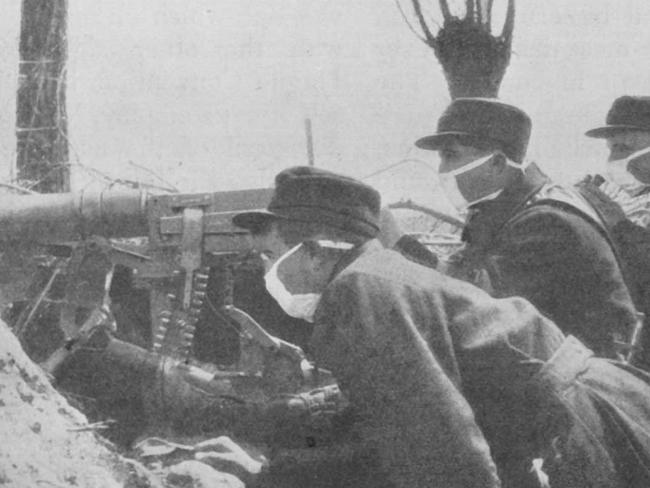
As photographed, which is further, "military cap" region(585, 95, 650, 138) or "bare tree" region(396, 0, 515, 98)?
"bare tree" region(396, 0, 515, 98)

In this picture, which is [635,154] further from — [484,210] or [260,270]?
[260,270]

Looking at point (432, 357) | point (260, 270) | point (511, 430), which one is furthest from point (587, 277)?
point (260, 270)

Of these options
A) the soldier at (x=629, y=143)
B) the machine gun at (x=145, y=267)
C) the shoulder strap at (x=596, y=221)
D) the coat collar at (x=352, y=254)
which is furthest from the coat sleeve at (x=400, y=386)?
the machine gun at (x=145, y=267)

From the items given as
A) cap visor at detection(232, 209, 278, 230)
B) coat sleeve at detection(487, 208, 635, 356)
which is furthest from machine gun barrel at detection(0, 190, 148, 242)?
coat sleeve at detection(487, 208, 635, 356)

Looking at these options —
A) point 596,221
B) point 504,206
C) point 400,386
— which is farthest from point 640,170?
point 400,386

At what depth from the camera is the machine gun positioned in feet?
21.9

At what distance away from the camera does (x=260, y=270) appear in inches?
271

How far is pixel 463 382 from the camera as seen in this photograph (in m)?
2.70

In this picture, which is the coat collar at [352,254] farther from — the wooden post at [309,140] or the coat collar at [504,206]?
the wooden post at [309,140]

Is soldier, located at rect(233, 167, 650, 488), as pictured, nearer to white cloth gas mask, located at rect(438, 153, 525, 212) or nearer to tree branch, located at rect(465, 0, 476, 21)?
white cloth gas mask, located at rect(438, 153, 525, 212)

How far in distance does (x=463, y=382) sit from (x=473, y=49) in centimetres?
902

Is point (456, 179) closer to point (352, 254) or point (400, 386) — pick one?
point (352, 254)

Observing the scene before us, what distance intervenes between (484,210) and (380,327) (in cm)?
179

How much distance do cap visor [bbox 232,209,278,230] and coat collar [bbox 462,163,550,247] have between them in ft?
3.68
